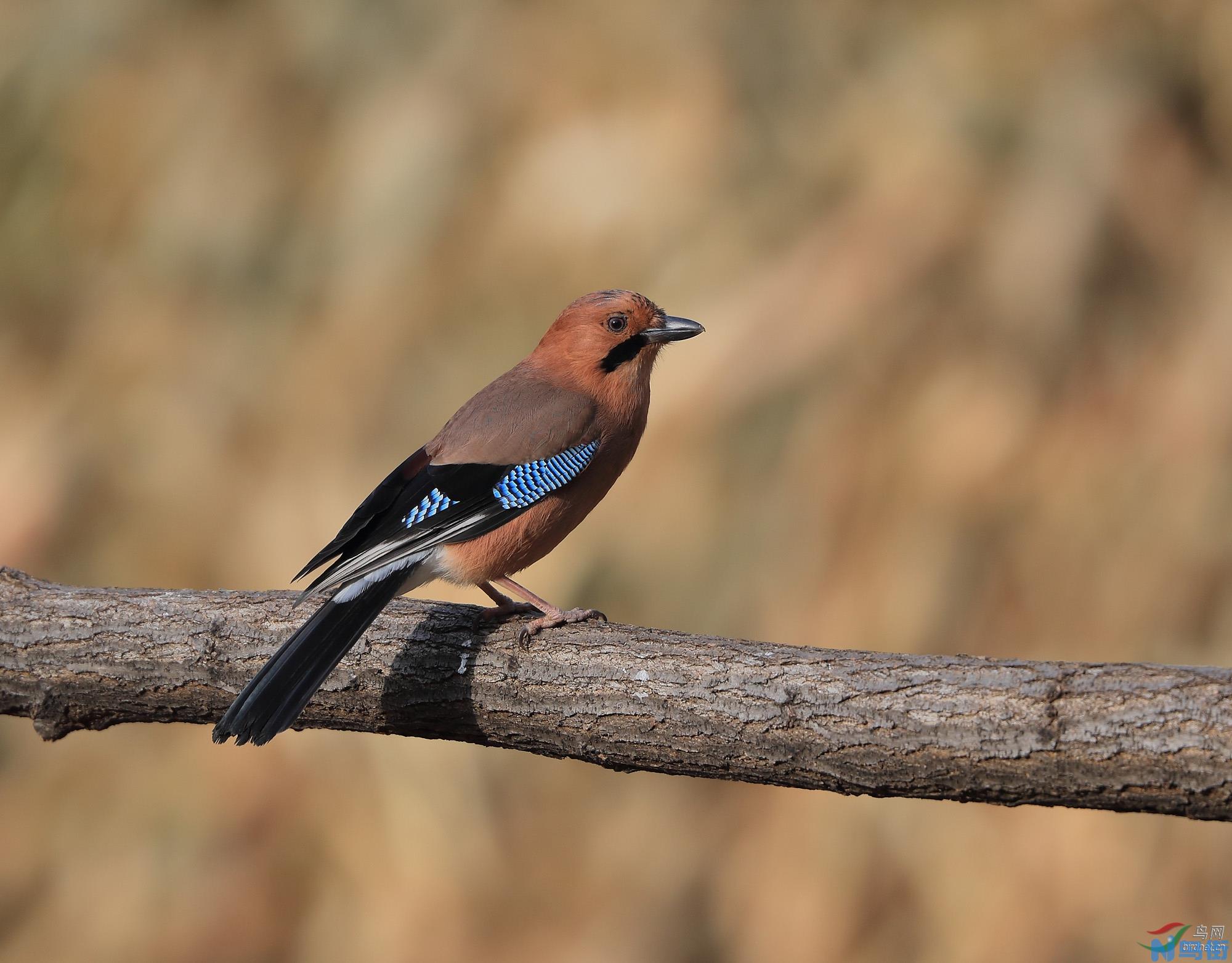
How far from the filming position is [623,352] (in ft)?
17.9

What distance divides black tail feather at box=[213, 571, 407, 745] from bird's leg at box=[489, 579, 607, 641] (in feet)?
1.67

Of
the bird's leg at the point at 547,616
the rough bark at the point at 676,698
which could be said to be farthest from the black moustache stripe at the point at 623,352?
the rough bark at the point at 676,698

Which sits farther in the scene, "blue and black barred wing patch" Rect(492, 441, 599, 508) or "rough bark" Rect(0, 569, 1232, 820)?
"blue and black barred wing patch" Rect(492, 441, 599, 508)

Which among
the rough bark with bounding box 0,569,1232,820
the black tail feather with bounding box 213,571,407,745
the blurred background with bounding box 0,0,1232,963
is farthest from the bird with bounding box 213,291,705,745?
the blurred background with bounding box 0,0,1232,963

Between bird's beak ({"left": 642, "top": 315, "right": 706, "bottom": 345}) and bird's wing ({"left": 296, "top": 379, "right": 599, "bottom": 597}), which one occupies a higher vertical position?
bird's beak ({"left": 642, "top": 315, "right": 706, "bottom": 345})

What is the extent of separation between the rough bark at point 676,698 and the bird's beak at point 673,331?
1.54 meters

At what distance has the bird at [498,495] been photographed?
160 inches

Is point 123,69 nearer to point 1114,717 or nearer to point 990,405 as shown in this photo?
point 990,405

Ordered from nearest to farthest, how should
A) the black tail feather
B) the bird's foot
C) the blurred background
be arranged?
the black tail feather → the bird's foot → the blurred background

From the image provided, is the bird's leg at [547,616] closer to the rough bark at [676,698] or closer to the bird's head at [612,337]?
the rough bark at [676,698]

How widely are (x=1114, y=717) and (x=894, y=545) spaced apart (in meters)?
4.80

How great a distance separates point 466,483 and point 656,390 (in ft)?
14.5

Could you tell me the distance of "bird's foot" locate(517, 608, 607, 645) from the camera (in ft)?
14.3

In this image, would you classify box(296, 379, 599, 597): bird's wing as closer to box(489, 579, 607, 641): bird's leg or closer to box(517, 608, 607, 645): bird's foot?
box(489, 579, 607, 641): bird's leg
